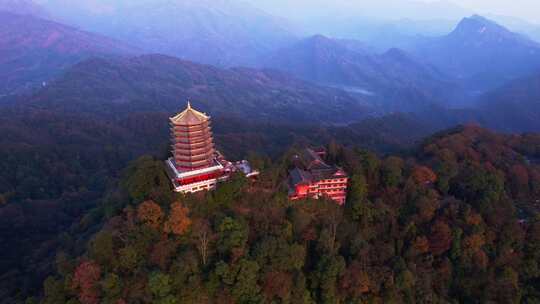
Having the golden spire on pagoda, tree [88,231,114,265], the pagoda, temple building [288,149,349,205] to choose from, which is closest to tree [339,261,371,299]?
temple building [288,149,349,205]

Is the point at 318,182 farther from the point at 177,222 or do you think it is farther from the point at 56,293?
the point at 56,293

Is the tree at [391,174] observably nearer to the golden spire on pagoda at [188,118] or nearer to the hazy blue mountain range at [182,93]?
the golden spire on pagoda at [188,118]

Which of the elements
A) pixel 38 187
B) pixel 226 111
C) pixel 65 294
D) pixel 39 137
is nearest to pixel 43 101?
pixel 39 137

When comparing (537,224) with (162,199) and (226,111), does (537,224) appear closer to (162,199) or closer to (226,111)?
(162,199)

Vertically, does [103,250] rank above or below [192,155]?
below

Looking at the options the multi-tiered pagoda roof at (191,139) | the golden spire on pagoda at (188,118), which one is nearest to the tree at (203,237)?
the multi-tiered pagoda roof at (191,139)

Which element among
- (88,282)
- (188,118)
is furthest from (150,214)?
(188,118)
